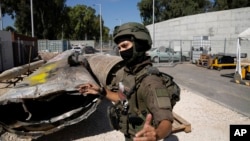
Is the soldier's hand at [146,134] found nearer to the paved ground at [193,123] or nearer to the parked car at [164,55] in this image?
the paved ground at [193,123]

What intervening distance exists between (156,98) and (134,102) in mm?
355

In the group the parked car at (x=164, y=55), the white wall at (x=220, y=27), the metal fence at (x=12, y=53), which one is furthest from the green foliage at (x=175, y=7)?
the metal fence at (x=12, y=53)

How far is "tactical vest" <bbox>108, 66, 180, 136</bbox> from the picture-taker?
2.17 meters

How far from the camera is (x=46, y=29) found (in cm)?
4756

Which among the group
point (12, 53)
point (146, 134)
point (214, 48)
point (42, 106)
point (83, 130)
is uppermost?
point (214, 48)

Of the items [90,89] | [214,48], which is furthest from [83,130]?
[214,48]

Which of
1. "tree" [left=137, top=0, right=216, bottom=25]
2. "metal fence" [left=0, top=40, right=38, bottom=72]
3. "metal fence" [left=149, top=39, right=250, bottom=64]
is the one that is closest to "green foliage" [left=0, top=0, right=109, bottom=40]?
"metal fence" [left=0, top=40, right=38, bottom=72]

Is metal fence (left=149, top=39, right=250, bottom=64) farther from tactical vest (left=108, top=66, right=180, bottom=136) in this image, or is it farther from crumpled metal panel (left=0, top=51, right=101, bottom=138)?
tactical vest (left=108, top=66, right=180, bottom=136)

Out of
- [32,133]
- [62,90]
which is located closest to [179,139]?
[62,90]

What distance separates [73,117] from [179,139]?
222 centimetres

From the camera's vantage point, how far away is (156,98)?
1912mm

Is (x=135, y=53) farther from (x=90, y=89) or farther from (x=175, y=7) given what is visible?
(x=175, y=7)

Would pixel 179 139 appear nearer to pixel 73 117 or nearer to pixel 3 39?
pixel 73 117

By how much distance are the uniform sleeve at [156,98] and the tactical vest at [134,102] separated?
0.08 metres
